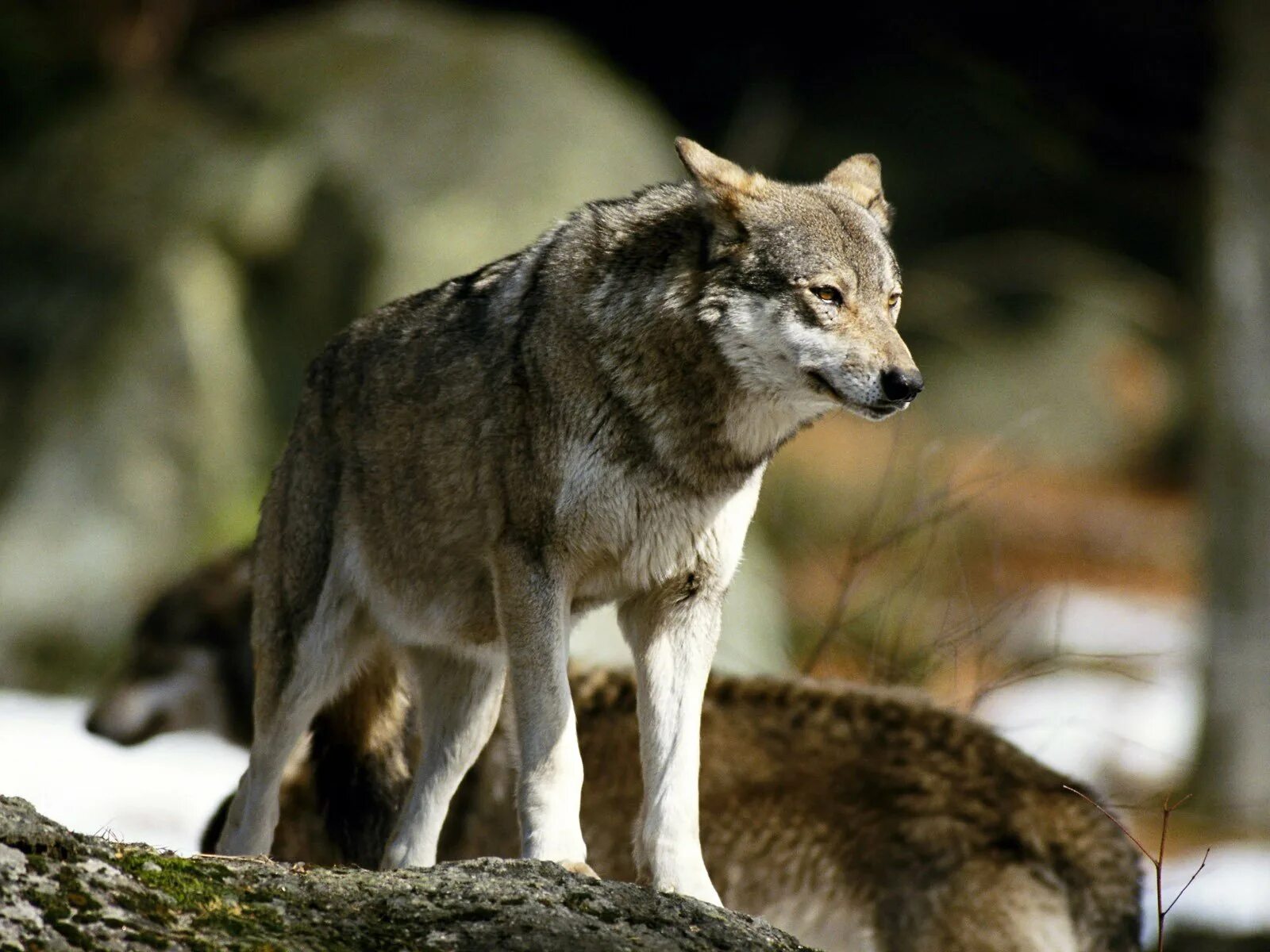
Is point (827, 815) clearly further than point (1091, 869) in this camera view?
Yes

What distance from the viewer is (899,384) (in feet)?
13.2

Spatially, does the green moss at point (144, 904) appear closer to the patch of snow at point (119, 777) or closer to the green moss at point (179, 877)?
the green moss at point (179, 877)

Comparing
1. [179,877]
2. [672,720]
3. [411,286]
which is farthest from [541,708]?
[411,286]

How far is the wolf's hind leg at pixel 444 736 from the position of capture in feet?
16.7

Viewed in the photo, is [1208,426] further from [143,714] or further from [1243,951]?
[143,714]

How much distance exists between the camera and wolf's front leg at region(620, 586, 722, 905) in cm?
418

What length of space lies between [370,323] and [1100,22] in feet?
39.9

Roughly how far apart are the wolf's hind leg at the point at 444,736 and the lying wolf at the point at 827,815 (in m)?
0.28

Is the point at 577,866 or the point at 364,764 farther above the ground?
the point at 364,764

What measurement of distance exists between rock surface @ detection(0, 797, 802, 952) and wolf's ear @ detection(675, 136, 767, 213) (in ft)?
5.64

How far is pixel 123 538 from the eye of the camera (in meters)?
11.6

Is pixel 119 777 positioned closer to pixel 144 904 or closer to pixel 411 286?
pixel 411 286

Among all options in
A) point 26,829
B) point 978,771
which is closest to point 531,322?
point 26,829

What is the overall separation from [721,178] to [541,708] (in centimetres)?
139
